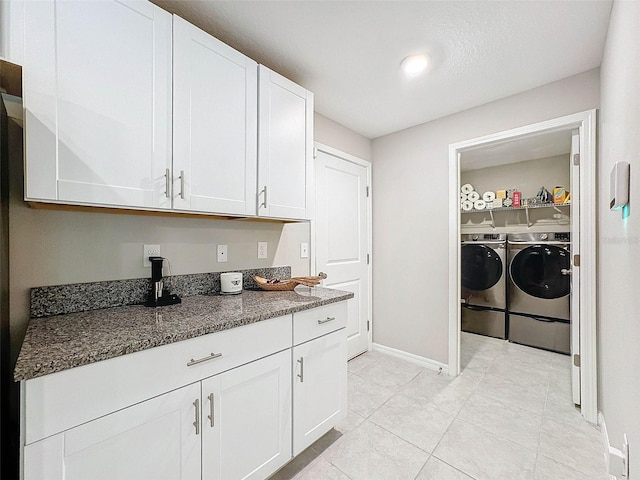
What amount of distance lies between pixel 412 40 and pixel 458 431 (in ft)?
7.88

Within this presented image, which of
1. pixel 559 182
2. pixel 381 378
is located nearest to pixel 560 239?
pixel 559 182

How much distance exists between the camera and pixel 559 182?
12.0ft

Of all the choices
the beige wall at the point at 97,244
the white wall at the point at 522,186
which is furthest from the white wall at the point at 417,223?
the white wall at the point at 522,186

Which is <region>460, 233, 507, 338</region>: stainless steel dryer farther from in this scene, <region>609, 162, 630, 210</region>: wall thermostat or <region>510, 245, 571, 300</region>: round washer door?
<region>609, 162, 630, 210</region>: wall thermostat

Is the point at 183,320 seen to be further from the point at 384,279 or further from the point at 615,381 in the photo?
the point at 384,279

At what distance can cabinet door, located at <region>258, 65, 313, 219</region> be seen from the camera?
66.6 inches

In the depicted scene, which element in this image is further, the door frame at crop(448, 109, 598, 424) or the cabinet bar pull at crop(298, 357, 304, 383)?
the door frame at crop(448, 109, 598, 424)

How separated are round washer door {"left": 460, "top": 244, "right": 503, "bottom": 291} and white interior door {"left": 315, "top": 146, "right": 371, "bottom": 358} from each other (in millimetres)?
1597

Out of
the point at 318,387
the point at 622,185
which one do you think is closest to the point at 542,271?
the point at 622,185

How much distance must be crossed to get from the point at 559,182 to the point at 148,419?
188 inches

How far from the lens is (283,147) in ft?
5.90

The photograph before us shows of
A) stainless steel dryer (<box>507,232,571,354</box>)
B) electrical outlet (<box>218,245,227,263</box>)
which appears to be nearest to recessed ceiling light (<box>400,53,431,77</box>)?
electrical outlet (<box>218,245,227,263</box>)

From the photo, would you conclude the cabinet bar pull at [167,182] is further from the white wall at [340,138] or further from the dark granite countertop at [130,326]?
the white wall at [340,138]

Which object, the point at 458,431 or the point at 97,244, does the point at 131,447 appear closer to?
the point at 97,244
